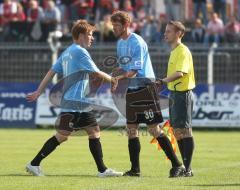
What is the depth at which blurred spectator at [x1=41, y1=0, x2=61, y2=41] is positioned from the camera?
91.8ft

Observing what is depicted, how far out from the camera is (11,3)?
2891 centimetres

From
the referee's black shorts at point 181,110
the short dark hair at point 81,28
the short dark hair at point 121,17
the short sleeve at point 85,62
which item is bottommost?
the referee's black shorts at point 181,110

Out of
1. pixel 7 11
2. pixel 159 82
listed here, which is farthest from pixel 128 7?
pixel 159 82

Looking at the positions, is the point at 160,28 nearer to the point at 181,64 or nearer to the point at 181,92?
the point at 181,92

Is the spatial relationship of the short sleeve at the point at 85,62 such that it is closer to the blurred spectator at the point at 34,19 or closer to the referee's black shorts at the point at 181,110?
the referee's black shorts at the point at 181,110

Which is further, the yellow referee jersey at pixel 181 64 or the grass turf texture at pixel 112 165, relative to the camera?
the yellow referee jersey at pixel 181 64

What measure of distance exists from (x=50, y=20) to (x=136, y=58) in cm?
1611

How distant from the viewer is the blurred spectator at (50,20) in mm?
27984

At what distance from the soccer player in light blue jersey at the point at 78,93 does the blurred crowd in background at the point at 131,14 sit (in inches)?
569

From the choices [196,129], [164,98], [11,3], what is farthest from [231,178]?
[11,3]

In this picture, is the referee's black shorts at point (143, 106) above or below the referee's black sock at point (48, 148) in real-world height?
above

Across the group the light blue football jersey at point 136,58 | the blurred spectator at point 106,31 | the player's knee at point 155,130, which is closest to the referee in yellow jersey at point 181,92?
the player's knee at point 155,130

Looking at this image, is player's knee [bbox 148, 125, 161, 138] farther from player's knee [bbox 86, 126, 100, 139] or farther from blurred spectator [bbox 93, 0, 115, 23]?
blurred spectator [bbox 93, 0, 115, 23]

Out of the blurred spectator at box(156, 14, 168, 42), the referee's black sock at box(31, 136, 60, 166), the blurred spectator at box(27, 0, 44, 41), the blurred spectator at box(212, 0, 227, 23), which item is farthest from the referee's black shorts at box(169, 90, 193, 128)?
the blurred spectator at box(212, 0, 227, 23)
